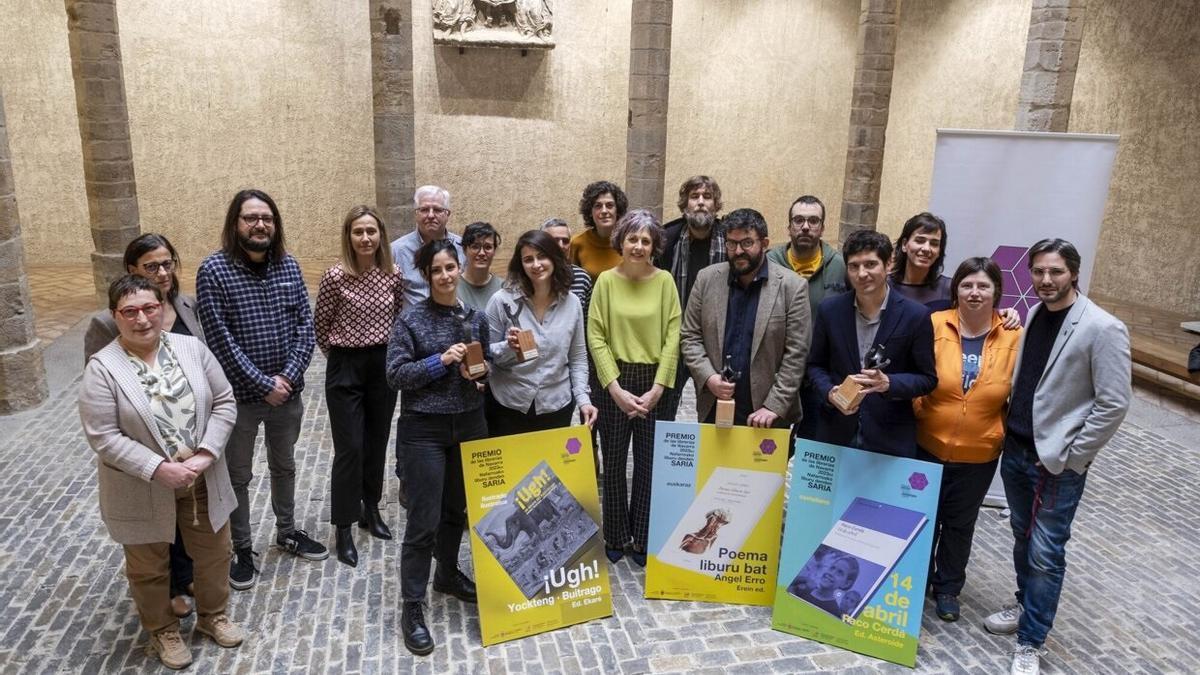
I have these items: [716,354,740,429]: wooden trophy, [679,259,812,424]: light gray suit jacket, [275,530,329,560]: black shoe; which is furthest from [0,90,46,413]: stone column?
[716,354,740,429]: wooden trophy

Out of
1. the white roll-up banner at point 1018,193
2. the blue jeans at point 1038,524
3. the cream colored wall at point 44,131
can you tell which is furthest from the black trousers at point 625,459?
the cream colored wall at point 44,131

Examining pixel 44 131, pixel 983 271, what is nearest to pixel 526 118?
pixel 44 131

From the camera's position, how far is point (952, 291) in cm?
390

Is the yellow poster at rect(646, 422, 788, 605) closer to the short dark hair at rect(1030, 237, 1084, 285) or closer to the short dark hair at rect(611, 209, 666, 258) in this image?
the short dark hair at rect(611, 209, 666, 258)

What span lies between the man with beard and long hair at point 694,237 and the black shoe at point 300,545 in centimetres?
214

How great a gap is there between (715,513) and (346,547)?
1.96 meters

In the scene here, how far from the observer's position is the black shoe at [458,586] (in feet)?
13.4

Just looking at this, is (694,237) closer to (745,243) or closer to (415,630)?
(745,243)

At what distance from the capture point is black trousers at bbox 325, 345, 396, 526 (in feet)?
13.7

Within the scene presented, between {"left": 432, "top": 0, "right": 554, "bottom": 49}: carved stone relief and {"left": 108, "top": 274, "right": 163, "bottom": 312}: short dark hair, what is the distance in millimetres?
10078

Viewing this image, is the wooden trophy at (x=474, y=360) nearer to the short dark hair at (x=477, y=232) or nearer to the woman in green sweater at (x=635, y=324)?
the short dark hair at (x=477, y=232)

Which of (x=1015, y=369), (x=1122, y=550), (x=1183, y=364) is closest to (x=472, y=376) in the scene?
(x=1015, y=369)

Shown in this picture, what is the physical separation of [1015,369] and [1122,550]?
208cm

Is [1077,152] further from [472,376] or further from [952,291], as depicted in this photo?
[472,376]
